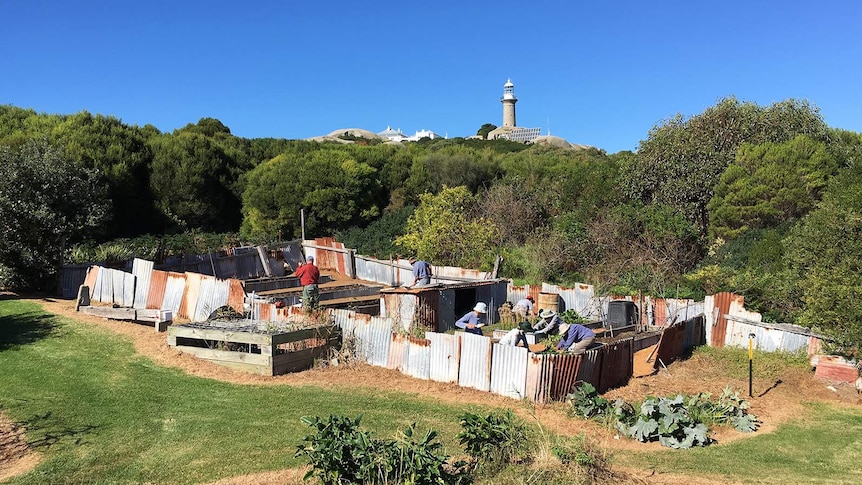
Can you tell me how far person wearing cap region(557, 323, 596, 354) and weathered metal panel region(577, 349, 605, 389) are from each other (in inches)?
14.3

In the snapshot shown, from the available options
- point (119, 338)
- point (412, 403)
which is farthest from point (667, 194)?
point (119, 338)

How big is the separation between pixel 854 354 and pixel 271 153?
38.4 meters

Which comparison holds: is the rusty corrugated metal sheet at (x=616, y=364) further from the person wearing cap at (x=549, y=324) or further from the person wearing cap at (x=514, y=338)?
the person wearing cap at (x=549, y=324)

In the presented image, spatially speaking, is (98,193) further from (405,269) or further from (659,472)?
(659,472)

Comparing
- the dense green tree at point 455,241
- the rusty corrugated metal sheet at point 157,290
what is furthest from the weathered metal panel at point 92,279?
the dense green tree at point 455,241

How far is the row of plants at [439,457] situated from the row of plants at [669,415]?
220 cm

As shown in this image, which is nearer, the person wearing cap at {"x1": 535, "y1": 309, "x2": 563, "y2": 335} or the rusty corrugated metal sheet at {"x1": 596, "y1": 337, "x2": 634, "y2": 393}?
the rusty corrugated metal sheet at {"x1": 596, "y1": 337, "x2": 634, "y2": 393}

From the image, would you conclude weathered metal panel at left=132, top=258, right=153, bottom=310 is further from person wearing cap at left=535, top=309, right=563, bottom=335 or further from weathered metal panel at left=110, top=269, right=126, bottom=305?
person wearing cap at left=535, top=309, right=563, bottom=335

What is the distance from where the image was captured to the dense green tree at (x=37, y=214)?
55.5ft

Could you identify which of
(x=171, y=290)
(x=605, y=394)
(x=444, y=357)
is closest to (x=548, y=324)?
(x=605, y=394)

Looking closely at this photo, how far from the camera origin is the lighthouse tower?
379 ft

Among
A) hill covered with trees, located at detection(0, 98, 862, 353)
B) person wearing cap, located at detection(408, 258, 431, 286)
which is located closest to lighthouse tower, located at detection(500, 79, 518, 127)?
hill covered with trees, located at detection(0, 98, 862, 353)

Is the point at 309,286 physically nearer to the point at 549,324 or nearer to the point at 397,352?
the point at 397,352

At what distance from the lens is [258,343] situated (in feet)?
38.2
